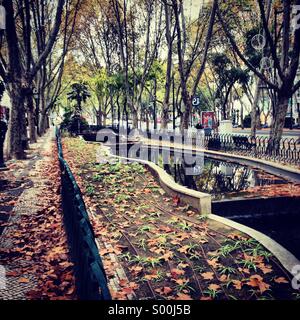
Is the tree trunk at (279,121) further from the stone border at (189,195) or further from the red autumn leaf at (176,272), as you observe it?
the red autumn leaf at (176,272)

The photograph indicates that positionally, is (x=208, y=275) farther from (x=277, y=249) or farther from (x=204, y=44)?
(x=204, y=44)

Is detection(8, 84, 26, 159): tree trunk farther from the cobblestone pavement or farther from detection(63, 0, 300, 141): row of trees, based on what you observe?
detection(63, 0, 300, 141): row of trees

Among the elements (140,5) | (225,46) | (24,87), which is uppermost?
(140,5)

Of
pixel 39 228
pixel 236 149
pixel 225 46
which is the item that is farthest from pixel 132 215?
pixel 225 46

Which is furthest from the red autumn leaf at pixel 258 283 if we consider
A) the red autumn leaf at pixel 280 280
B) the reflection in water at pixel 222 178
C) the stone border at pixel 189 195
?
the reflection in water at pixel 222 178

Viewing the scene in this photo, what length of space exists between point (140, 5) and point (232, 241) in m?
22.8

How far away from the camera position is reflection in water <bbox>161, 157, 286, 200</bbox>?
373 inches

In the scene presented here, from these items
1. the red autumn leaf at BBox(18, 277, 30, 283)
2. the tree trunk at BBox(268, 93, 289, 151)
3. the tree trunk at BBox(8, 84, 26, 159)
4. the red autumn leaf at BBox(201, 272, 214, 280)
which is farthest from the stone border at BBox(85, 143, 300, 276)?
the tree trunk at BBox(8, 84, 26, 159)

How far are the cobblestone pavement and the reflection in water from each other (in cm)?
456

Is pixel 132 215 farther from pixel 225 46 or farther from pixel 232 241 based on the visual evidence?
pixel 225 46

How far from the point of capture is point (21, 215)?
6305mm

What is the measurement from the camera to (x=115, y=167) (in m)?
11.4

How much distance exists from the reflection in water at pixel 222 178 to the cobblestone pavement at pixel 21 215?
456 cm

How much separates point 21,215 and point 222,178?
23.3ft
